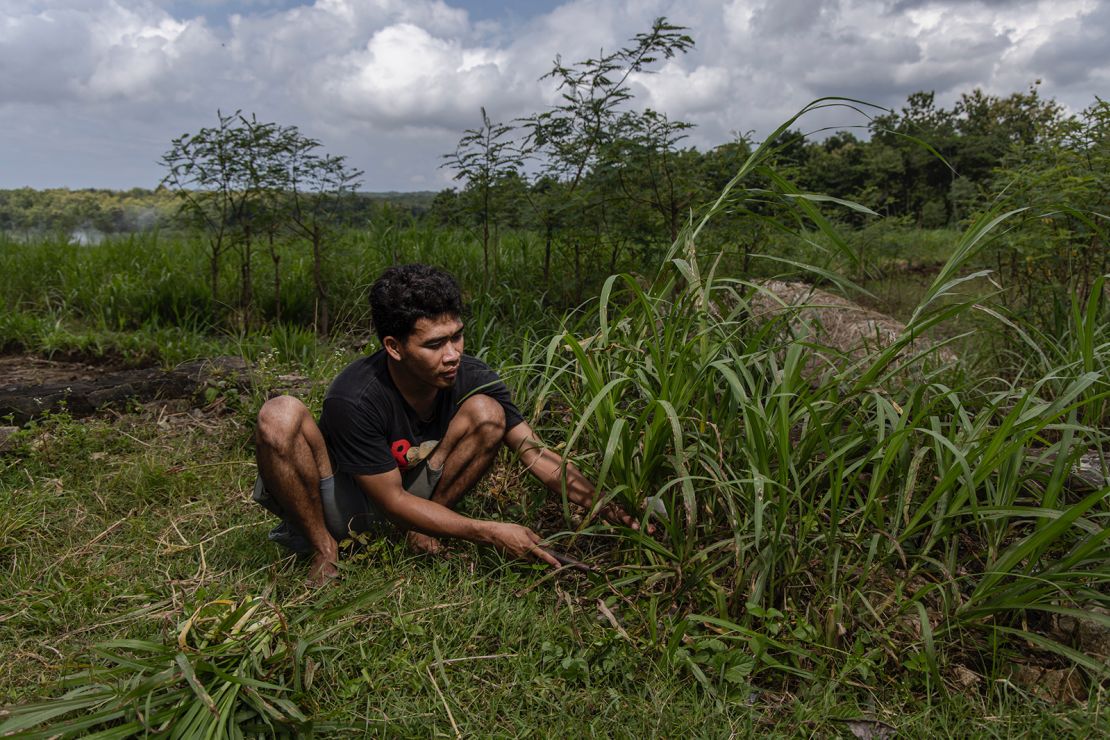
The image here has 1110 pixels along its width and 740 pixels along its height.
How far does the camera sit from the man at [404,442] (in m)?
2.36

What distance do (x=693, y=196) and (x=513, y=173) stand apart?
3.41ft

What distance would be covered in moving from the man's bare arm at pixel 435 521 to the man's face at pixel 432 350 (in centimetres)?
33

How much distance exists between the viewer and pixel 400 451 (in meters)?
2.55

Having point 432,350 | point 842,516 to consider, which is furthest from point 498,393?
point 842,516

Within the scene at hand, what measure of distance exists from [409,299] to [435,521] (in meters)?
0.70

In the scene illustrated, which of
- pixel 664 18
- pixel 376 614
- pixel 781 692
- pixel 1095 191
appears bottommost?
pixel 781 692

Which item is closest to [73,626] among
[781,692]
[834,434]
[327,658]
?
[327,658]

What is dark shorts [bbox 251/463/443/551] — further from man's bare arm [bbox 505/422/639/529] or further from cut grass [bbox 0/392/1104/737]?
man's bare arm [bbox 505/422/639/529]

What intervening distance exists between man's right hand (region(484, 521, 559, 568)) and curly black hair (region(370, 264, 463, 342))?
67cm

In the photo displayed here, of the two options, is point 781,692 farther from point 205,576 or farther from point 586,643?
point 205,576

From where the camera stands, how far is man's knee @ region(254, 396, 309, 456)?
7.67 feet

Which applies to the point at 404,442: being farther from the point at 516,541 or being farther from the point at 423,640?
the point at 423,640

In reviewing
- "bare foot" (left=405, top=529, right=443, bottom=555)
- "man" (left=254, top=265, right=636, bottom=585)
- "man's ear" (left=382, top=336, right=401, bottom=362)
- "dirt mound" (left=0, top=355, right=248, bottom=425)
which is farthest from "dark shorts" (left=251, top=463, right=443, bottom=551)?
"dirt mound" (left=0, top=355, right=248, bottom=425)

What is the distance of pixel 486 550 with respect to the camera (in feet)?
8.15
